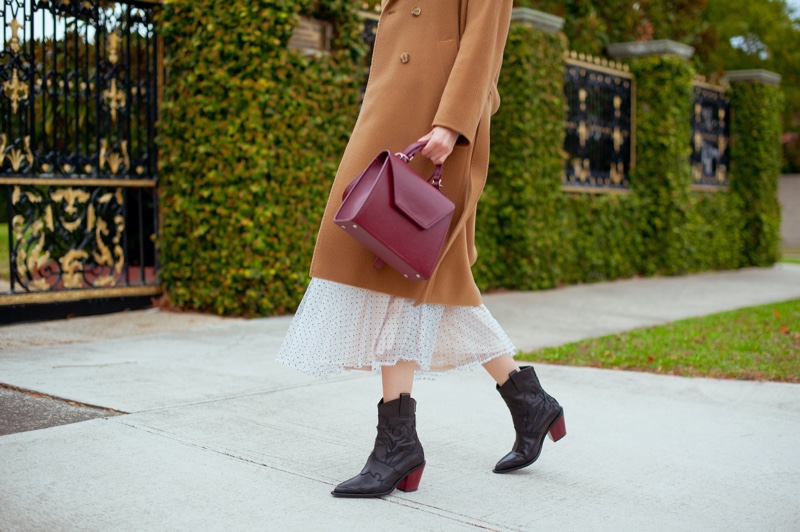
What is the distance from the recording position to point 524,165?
8.61 m

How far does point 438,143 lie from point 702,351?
11.2 feet

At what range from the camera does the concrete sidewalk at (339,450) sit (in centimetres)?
257

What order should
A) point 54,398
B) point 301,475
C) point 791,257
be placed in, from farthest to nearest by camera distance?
1. point 791,257
2. point 54,398
3. point 301,475

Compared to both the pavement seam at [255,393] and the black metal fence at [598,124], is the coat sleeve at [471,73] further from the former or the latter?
the black metal fence at [598,124]

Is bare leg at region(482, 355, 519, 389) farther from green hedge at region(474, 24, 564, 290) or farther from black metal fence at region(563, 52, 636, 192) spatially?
black metal fence at region(563, 52, 636, 192)

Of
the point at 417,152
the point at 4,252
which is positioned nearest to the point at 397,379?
the point at 417,152

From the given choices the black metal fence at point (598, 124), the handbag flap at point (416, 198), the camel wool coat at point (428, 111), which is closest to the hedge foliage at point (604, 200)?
the black metal fence at point (598, 124)

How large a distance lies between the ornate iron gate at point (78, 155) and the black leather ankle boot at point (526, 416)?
4.09 metres

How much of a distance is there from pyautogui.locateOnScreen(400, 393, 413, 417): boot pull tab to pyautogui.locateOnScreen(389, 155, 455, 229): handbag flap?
1.90 feet

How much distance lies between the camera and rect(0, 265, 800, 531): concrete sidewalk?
2568mm

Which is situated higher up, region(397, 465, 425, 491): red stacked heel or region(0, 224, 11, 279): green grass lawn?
region(0, 224, 11, 279): green grass lawn

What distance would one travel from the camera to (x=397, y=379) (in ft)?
9.25

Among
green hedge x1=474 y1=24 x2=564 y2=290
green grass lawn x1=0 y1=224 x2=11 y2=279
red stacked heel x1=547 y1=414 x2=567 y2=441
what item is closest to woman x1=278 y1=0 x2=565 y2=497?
red stacked heel x1=547 y1=414 x2=567 y2=441

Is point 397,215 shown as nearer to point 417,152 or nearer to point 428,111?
point 417,152
